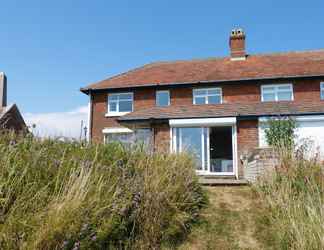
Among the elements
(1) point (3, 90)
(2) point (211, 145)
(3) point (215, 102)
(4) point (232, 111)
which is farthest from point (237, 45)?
(1) point (3, 90)

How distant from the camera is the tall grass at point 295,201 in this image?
385cm

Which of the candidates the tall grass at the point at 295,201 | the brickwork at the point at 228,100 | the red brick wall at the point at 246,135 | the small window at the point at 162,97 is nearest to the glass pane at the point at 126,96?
the brickwork at the point at 228,100

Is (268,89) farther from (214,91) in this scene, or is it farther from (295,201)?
(295,201)

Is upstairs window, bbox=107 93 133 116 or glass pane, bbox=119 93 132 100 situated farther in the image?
glass pane, bbox=119 93 132 100

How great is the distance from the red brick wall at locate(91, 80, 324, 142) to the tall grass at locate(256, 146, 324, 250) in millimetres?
11115

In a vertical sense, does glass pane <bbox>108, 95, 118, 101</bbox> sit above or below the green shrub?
above

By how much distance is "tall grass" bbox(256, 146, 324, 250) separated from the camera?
3852mm

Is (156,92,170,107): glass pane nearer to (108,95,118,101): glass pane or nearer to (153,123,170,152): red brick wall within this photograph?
(108,95,118,101): glass pane

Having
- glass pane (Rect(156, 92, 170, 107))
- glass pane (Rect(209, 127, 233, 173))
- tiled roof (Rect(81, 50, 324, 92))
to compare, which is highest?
tiled roof (Rect(81, 50, 324, 92))

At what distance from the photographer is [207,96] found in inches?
737

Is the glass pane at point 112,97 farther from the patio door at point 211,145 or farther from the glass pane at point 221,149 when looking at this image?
the glass pane at point 221,149

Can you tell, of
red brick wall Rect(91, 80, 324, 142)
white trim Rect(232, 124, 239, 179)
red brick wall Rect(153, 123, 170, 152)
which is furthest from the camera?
red brick wall Rect(91, 80, 324, 142)

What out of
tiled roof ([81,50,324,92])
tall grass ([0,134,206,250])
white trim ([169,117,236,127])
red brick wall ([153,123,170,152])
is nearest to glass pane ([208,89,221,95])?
tiled roof ([81,50,324,92])

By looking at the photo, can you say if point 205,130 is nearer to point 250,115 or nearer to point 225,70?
point 250,115
